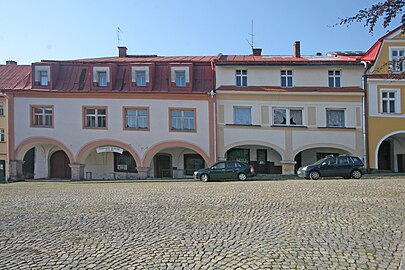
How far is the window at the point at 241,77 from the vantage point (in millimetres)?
28969

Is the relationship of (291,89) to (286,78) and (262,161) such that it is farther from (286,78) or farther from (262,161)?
(262,161)

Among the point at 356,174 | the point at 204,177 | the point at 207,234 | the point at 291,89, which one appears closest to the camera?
the point at 207,234

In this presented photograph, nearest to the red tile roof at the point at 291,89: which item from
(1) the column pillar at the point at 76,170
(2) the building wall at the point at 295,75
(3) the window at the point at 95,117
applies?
(2) the building wall at the point at 295,75

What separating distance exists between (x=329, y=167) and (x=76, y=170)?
1844 centimetres

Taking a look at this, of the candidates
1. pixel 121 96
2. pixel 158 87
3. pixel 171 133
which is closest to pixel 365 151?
pixel 171 133

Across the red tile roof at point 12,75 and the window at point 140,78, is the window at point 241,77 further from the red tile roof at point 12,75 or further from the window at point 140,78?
the red tile roof at point 12,75

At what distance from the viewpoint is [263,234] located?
723 cm

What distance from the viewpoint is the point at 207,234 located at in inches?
286

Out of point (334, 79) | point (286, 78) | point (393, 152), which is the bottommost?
point (393, 152)

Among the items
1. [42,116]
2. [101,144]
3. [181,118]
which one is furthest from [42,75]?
[181,118]

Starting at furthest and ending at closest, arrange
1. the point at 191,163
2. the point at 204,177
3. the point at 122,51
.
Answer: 1. the point at 122,51
2. the point at 191,163
3. the point at 204,177

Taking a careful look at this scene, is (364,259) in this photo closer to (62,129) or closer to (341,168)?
(341,168)

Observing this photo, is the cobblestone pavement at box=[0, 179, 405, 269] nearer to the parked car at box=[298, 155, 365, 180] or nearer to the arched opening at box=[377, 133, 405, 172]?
the parked car at box=[298, 155, 365, 180]

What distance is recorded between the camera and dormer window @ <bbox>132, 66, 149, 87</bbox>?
29312mm
